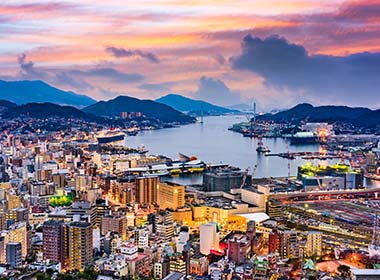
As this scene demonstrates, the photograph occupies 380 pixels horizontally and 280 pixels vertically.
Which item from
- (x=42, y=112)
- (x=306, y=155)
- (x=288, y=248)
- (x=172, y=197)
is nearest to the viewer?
(x=288, y=248)

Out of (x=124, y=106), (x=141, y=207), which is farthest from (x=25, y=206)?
(x=124, y=106)

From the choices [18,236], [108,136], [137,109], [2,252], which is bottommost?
[2,252]

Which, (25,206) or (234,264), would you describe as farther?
(25,206)

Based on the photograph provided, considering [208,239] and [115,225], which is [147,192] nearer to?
[115,225]

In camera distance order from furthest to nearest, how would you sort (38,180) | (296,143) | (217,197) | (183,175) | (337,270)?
(296,143), (183,175), (38,180), (217,197), (337,270)

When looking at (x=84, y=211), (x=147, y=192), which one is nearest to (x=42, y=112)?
(x=147, y=192)

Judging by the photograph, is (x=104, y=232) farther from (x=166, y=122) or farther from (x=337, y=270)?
(x=166, y=122)

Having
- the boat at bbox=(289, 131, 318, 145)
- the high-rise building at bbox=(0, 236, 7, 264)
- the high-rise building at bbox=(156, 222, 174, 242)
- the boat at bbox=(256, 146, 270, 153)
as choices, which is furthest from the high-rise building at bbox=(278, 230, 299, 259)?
the boat at bbox=(289, 131, 318, 145)
